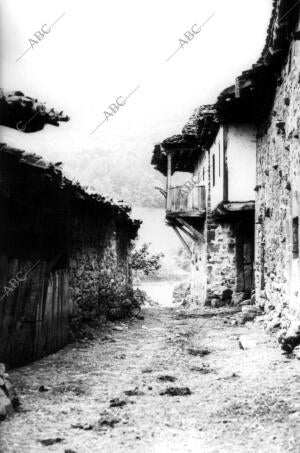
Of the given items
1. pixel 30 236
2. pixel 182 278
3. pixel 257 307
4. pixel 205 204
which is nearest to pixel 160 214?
pixel 182 278

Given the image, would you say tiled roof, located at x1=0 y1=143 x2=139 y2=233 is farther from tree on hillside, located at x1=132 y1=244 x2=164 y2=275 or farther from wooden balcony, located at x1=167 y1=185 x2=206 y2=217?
tree on hillside, located at x1=132 y1=244 x2=164 y2=275

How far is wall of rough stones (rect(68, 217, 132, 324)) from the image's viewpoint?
28.0ft

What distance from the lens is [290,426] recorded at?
12.5 ft

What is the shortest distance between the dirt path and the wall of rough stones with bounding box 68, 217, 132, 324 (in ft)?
4.36

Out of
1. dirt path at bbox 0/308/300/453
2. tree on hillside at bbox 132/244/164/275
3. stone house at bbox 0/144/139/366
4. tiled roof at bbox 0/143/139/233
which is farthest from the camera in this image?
tree on hillside at bbox 132/244/164/275

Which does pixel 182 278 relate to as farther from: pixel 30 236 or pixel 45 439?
pixel 45 439

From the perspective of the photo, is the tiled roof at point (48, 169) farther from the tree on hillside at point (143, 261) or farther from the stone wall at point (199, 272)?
the tree on hillside at point (143, 261)

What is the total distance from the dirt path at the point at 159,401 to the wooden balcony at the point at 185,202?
817cm

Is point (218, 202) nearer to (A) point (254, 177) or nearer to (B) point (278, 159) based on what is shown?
(A) point (254, 177)

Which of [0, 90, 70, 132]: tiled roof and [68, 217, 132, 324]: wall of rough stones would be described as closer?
[0, 90, 70, 132]: tiled roof

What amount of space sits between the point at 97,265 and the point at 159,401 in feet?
17.6

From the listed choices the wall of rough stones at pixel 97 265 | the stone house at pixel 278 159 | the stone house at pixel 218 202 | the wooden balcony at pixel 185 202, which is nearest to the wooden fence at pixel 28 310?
the wall of rough stones at pixel 97 265

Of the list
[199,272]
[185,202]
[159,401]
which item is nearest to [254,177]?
[185,202]

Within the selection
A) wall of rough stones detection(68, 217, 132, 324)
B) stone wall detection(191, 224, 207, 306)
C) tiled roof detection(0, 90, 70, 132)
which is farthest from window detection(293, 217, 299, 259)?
stone wall detection(191, 224, 207, 306)
